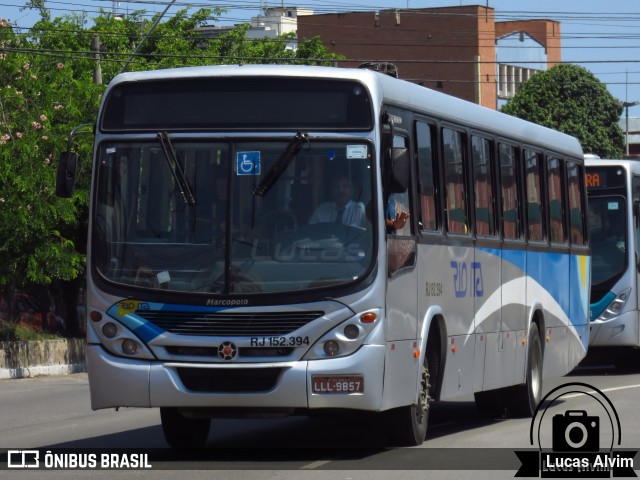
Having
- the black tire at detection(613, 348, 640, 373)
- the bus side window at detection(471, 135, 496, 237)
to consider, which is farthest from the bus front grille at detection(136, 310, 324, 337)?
the black tire at detection(613, 348, 640, 373)

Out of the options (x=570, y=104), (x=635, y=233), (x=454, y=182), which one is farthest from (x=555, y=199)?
(x=570, y=104)

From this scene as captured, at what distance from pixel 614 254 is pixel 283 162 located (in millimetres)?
12754

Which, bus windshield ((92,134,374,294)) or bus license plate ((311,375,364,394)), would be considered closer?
bus license plate ((311,375,364,394))

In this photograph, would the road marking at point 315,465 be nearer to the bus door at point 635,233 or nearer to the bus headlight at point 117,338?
the bus headlight at point 117,338

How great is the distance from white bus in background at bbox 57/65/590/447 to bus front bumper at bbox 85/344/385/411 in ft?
0.04

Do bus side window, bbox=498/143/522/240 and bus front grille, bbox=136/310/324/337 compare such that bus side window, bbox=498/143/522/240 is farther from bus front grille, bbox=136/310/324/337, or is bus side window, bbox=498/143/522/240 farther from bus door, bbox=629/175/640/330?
bus door, bbox=629/175/640/330

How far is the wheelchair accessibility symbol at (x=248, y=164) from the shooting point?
11.1 metres

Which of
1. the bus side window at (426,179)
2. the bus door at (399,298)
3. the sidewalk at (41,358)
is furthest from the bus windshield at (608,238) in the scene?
the bus door at (399,298)

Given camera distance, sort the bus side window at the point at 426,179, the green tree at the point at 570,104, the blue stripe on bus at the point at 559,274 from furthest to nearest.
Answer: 1. the green tree at the point at 570,104
2. the blue stripe on bus at the point at 559,274
3. the bus side window at the point at 426,179

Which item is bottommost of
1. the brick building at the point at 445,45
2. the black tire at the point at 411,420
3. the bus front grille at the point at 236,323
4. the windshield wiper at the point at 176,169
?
the black tire at the point at 411,420

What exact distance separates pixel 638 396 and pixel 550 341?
5.48 ft

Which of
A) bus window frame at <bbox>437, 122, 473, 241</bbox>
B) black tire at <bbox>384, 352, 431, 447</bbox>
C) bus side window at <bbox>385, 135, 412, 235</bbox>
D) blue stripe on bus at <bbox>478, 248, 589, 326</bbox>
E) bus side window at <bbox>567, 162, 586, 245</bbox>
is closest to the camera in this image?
bus side window at <bbox>385, 135, 412, 235</bbox>

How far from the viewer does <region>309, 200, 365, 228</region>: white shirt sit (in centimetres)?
1098

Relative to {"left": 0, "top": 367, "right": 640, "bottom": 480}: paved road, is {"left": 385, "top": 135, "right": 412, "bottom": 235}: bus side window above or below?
above
